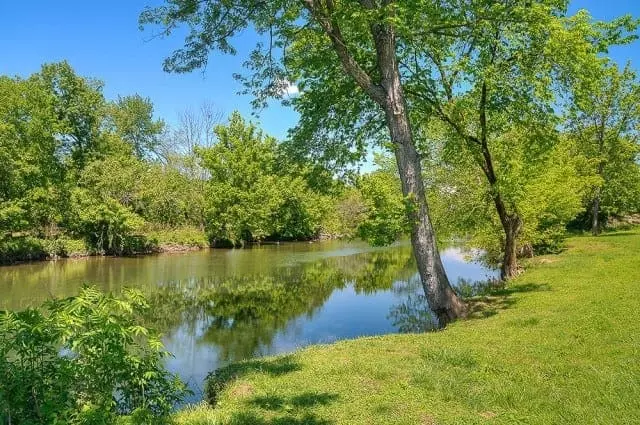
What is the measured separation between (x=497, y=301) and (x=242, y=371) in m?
7.76

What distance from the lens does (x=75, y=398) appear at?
484 cm

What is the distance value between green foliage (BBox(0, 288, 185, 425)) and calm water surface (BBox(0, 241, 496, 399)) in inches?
140

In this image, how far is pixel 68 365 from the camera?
471 cm

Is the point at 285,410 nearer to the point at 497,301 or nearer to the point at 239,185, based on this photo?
the point at 497,301

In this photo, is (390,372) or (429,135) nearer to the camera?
(390,372)

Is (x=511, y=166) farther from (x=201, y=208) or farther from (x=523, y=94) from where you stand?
(x=201, y=208)

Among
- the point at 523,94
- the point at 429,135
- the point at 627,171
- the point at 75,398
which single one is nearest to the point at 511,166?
the point at 523,94

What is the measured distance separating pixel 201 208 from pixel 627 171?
36914 millimetres

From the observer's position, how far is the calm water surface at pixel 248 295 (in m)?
13.8

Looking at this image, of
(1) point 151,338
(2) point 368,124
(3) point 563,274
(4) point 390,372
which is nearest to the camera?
(1) point 151,338

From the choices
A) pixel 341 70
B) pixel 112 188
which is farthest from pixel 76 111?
pixel 341 70

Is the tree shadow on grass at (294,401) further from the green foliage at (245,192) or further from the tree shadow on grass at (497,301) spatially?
the green foliage at (245,192)

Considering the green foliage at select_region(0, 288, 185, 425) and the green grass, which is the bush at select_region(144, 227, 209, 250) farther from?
the green foliage at select_region(0, 288, 185, 425)

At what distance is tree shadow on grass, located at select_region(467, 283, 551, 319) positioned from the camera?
38.4 ft
